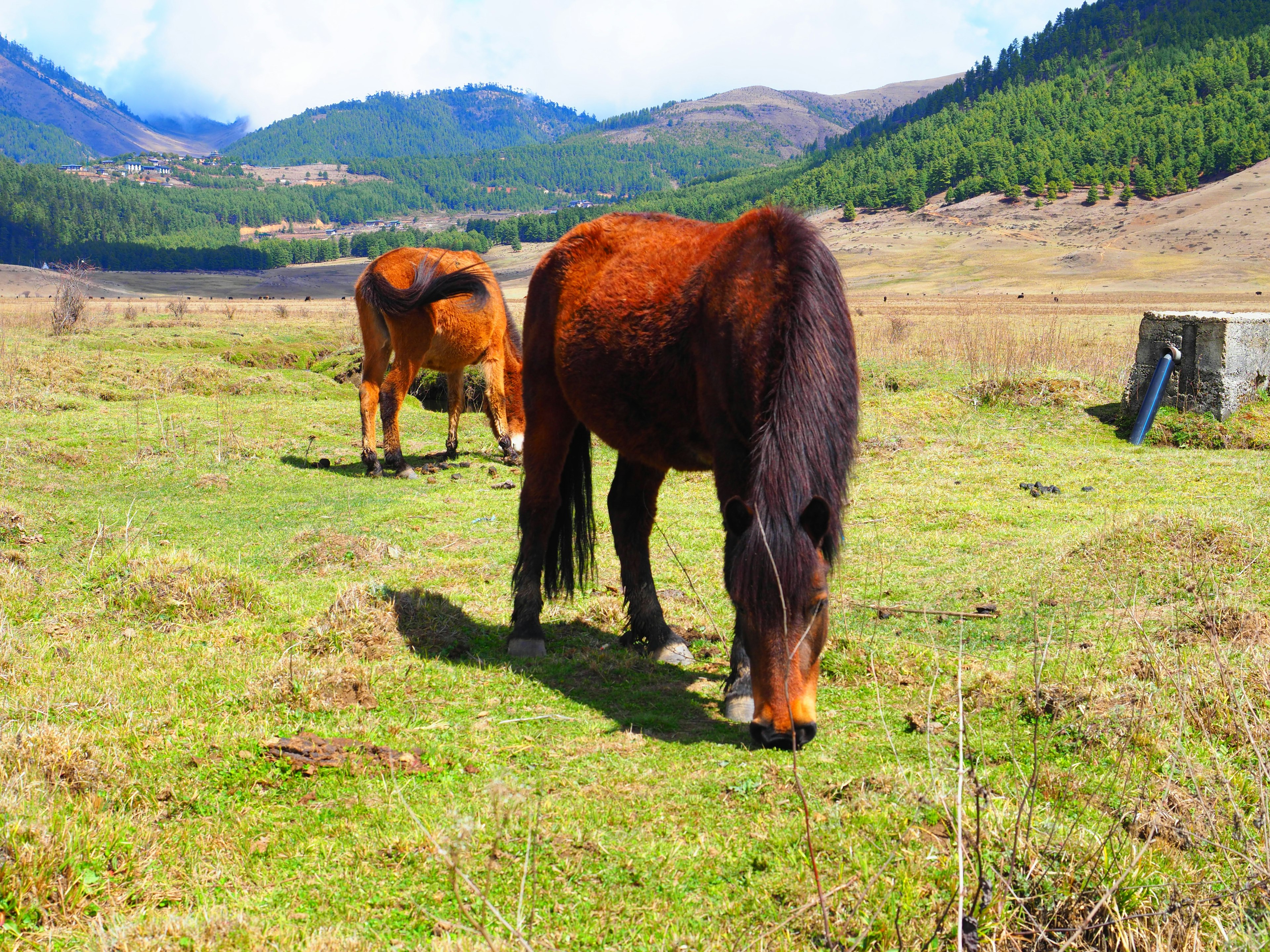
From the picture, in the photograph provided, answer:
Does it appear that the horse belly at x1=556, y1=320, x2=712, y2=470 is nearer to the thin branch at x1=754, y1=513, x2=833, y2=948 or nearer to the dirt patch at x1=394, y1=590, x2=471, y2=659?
the thin branch at x1=754, y1=513, x2=833, y2=948

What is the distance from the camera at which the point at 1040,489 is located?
9.45 meters

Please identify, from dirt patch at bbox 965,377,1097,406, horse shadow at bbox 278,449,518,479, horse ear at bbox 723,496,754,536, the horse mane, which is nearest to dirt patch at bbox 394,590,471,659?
horse ear at bbox 723,496,754,536

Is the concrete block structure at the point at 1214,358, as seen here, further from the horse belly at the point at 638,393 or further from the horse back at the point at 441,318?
the horse belly at the point at 638,393

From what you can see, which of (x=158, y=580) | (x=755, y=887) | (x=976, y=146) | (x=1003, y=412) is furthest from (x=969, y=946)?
(x=976, y=146)

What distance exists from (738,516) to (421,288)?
827 cm

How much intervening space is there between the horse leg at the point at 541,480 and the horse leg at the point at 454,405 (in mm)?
6848

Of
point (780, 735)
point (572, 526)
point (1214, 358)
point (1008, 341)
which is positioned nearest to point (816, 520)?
point (780, 735)

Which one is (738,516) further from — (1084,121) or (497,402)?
(1084,121)

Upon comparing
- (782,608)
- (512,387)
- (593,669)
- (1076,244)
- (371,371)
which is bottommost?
(593,669)

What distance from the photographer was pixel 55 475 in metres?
Answer: 9.69

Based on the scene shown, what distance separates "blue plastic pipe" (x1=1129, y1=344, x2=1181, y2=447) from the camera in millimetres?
11383

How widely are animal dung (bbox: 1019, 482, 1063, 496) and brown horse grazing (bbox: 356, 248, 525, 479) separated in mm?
6344

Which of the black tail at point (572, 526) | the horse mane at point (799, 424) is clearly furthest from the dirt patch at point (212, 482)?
the horse mane at point (799, 424)

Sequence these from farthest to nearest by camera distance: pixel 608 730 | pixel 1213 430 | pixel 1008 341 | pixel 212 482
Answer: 1. pixel 1008 341
2. pixel 1213 430
3. pixel 212 482
4. pixel 608 730
